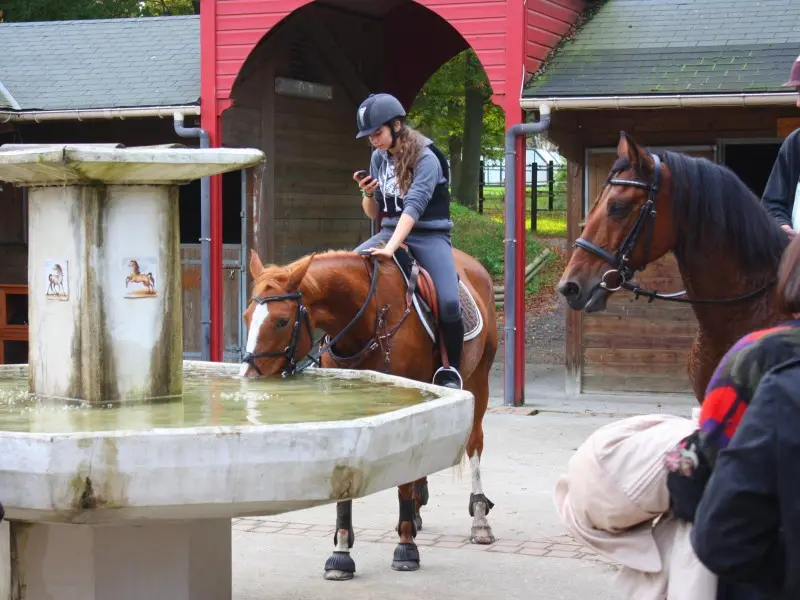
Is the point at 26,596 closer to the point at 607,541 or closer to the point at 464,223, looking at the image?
the point at 607,541

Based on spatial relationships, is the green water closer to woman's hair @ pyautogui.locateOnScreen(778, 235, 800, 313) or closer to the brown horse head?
the brown horse head

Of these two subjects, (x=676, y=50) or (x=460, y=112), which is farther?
(x=460, y=112)

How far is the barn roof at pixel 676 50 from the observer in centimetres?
1153

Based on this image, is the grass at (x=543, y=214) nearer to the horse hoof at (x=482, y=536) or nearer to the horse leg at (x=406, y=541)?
the horse hoof at (x=482, y=536)

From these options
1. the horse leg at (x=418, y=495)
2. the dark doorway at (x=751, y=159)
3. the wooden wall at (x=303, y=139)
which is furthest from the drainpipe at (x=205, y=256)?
the horse leg at (x=418, y=495)

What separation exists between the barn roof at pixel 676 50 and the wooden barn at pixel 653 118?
0.4 inches

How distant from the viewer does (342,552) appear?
6250mm

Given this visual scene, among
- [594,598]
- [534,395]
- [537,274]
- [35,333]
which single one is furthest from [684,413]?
[537,274]

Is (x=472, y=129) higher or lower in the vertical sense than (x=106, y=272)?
higher

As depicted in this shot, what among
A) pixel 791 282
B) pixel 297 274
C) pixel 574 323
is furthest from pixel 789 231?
pixel 574 323

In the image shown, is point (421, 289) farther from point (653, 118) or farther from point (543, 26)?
point (653, 118)

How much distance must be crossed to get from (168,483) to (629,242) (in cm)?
274

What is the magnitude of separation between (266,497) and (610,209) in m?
2.52

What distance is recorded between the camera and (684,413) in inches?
460
